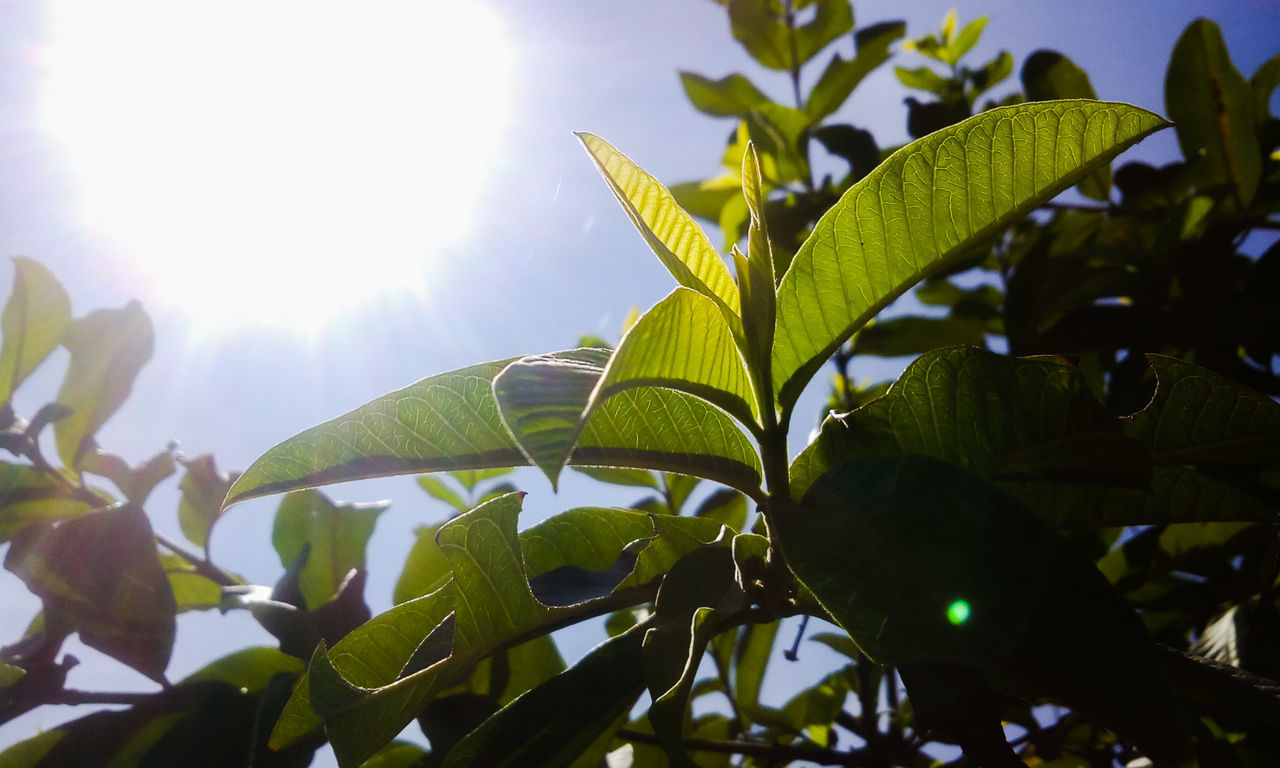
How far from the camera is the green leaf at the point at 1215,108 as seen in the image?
1738 millimetres

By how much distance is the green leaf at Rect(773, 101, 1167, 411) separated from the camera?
0.70 meters

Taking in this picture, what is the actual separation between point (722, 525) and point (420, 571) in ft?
2.12

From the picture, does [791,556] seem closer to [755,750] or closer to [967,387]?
[967,387]

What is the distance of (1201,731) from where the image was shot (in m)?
0.79

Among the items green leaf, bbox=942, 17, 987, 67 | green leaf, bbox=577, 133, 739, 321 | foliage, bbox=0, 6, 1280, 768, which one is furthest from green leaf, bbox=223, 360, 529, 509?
green leaf, bbox=942, 17, 987, 67

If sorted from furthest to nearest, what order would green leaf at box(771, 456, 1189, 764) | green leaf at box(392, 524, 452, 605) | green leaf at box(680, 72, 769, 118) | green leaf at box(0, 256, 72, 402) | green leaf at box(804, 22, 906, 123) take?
1. green leaf at box(680, 72, 769, 118)
2. green leaf at box(804, 22, 906, 123)
3. green leaf at box(0, 256, 72, 402)
4. green leaf at box(392, 524, 452, 605)
5. green leaf at box(771, 456, 1189, 764)

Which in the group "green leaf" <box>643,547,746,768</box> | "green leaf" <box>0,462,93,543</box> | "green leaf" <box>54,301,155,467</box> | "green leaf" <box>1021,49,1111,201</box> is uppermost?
"green leaf" <box>1021,49,1111,201</box>

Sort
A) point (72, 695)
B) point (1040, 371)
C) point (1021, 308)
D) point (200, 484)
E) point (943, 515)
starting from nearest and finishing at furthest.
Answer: point (943, 515), point (1040, 371), point (72, 695), point (200, 484), point (1021, 308)

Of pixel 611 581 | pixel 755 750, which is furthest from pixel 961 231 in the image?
pixel 755 750

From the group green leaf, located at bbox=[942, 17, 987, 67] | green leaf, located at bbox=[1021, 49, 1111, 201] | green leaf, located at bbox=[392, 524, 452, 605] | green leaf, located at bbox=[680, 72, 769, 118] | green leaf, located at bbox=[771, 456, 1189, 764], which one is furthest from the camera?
green leaf, located at bbox=[942, 17, 987, 67]

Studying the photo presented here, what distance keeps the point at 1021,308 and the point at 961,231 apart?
135 cm

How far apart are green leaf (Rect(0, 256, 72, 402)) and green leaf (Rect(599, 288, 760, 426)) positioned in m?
1.40

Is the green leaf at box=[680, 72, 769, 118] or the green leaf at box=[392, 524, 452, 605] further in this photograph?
the green leaf at box=[680, 72, 769, 118]

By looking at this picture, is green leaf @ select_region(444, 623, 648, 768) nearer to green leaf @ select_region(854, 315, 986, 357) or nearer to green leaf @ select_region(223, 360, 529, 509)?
green leaf @ select_region(223, 360, 529, 509)
